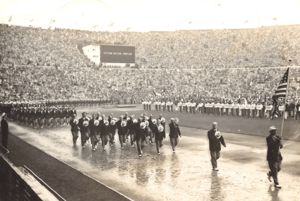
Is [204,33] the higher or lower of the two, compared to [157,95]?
higher

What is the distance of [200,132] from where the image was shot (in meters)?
24.5

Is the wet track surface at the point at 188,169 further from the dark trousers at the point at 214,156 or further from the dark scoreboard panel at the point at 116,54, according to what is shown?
the dark scoreboard panel at the point at 116,54

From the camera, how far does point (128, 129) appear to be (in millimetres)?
19422

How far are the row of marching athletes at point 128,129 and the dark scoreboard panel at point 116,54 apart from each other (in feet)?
147

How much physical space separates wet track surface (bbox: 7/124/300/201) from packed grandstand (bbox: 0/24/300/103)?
27474 millimetres

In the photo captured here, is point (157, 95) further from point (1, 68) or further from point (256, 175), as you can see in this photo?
point (256, 175)

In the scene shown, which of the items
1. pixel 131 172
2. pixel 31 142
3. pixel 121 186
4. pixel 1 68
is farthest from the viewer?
pixel 1 68

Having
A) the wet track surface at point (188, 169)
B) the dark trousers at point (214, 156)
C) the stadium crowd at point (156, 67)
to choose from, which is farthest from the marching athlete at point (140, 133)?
the stadium crowd at point (156, 67)

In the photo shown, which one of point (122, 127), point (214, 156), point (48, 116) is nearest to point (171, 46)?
point (48, 116)

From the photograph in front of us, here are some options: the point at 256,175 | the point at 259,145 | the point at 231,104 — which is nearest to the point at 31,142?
the point at 259,145

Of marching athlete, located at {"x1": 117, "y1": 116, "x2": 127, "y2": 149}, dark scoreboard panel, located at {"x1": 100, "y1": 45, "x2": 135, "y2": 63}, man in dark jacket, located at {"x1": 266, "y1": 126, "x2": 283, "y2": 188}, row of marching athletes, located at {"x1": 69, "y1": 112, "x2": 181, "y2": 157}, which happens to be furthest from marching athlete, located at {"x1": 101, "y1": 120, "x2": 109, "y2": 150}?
dark scoreboard panel, located at {"x1": 100, "y1": 45, "x2": 135, "y2": 63}

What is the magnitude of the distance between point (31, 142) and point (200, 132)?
9.47 m

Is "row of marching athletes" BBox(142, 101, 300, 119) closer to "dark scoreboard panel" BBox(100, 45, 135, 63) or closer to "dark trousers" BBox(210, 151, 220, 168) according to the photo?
"dark trousers" BBox(210, 151, 220, 168)

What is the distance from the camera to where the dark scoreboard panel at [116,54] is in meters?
64.7
